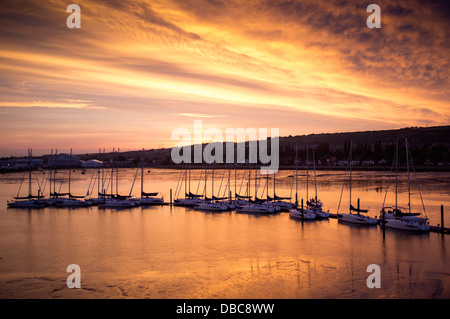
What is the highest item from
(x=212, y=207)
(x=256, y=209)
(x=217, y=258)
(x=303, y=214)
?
(x=303, y=214)

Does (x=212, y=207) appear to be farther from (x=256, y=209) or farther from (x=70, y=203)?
(x=70, y=203)

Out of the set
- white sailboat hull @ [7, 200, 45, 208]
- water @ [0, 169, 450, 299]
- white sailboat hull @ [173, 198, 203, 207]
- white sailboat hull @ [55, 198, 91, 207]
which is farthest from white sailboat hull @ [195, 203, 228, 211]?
white sailboat hull @ [7, 200, 45, 208]

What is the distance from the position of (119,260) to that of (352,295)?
12981 millimetres

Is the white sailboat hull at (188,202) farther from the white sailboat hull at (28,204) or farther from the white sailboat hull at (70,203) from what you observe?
the white sailboat hull at (28,204)

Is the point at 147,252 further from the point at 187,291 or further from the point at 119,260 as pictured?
the point at 187,291

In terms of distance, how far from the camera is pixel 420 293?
1504 cm

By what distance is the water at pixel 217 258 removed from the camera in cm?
1583

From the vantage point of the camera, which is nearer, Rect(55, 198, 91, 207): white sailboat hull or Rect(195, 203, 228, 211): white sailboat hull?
Rect(195, 203, 228, 211): white sailboat hull

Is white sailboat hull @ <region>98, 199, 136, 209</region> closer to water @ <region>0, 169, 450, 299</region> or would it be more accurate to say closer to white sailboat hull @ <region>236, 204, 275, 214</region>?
water @ <region>0, 169, 450, 299</region>

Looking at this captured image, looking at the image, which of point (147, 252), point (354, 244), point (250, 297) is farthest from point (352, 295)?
point (147, 252)

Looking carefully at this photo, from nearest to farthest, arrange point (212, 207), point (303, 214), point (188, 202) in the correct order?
point (303, 214) < point (212, 207) < point (188, 202)

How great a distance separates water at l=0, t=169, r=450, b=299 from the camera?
15831mm

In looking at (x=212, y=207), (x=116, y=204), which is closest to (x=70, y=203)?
(x=116, y=204)

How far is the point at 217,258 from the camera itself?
2119 centimetres
